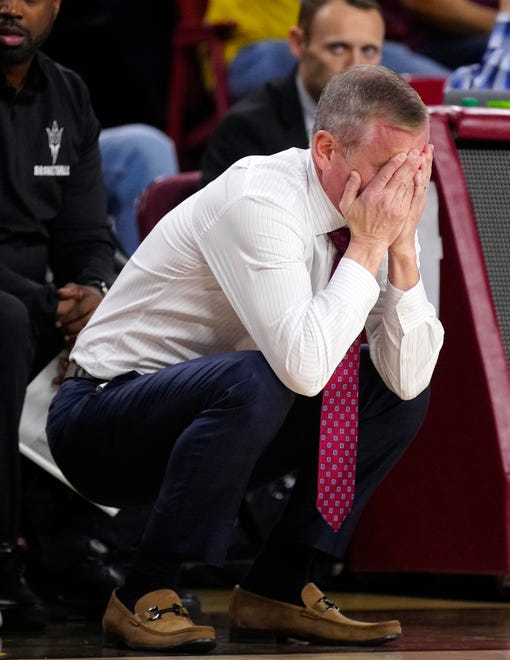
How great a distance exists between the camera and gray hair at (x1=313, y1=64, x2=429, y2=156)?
2.26 meters

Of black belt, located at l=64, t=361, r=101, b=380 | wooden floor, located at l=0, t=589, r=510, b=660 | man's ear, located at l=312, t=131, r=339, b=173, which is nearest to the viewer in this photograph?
wooden floor, located at l=0, t=589, r=510, b=660

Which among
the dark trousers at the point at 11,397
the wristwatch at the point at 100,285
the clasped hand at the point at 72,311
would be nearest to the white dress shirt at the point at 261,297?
the dark trousers at the point at 11,397

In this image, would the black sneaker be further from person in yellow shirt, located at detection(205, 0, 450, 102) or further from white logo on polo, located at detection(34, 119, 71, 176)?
person in yellow shirt, located at detection(205, 0, 450, 102)

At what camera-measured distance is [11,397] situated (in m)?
2.56

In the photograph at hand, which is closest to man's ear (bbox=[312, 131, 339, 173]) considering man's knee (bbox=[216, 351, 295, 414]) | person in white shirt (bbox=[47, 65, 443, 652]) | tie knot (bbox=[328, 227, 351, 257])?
person in white shirt (bbox=[47, 65, 443, 652])

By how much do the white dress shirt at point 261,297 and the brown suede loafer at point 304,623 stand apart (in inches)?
15.2

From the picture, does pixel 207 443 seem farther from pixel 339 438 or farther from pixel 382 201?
pixel 382 201

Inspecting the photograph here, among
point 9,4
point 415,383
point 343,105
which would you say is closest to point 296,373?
point 415,383

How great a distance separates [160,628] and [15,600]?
16.4 inches

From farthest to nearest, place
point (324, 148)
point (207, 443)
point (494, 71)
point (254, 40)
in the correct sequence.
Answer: point (254, 40), point (494, 71), point (324, 148), point (207, 443)

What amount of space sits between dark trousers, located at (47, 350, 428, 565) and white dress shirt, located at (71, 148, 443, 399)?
0.06 meters

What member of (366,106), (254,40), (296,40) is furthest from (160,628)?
(254,40)

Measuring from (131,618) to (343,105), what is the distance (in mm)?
897

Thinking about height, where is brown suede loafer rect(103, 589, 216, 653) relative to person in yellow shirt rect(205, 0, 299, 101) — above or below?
below
